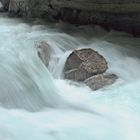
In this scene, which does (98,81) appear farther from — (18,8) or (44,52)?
(18,8)

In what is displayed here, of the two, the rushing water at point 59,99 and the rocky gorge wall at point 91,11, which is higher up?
the rocky gorge wall at point 91,11

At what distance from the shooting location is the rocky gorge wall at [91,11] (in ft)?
A: 28.2

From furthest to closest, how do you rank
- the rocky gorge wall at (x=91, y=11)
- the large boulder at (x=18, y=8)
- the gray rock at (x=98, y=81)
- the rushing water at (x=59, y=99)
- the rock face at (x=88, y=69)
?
the large boulder at (x=18, y=8) < the rocky gorge wall at (x=91, y=11) < the rock face at (x=88, y=69) < the gray rock at (x=98, y=81) < the rushing water at (x=59, y=99)

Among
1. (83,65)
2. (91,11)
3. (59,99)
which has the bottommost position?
(59,99)

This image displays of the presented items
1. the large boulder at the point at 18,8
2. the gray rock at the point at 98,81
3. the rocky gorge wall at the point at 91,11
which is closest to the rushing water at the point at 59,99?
the gray rock at the point at 98,81

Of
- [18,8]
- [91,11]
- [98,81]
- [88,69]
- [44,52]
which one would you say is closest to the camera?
[98,81]

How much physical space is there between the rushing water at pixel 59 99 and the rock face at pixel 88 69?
12 cm

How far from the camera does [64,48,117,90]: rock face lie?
6.34m

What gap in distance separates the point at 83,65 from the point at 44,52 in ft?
2.71

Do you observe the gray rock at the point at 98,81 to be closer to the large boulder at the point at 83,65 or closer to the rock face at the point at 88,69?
the rock face at the point at 88,69

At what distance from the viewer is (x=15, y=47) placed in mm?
6805

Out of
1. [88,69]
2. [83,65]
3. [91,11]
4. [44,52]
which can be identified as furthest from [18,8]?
[88,69]

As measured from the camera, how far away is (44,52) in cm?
698

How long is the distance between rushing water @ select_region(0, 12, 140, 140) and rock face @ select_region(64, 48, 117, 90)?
0.12 m
